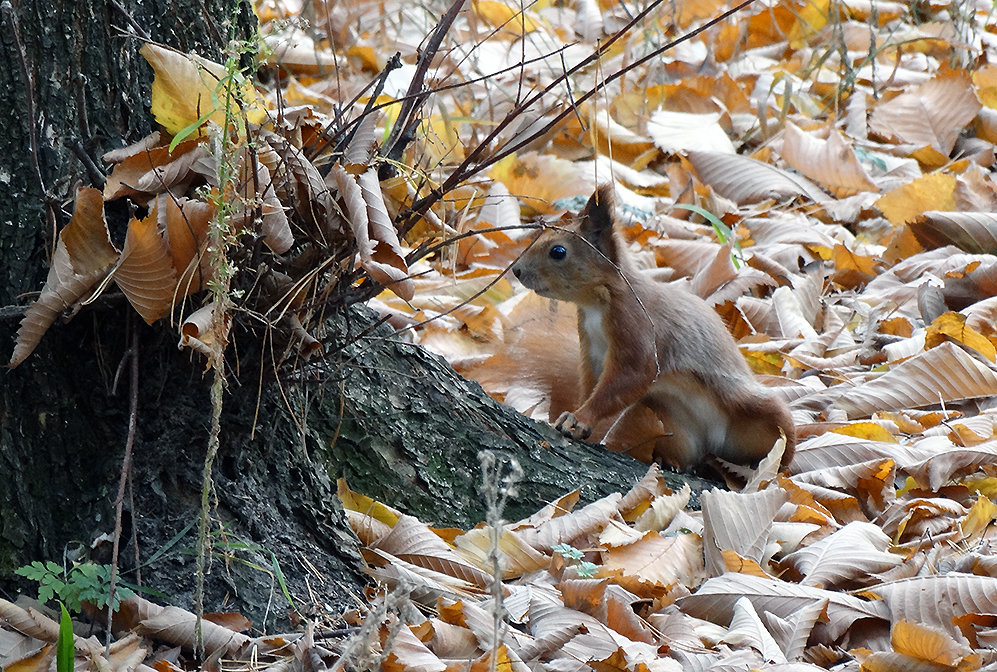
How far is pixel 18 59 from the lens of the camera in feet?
5.74

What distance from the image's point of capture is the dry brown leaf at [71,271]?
67.0 inches

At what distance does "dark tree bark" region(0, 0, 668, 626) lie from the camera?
1.79m

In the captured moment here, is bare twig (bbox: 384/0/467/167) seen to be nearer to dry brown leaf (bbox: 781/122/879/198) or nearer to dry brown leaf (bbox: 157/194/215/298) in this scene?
dry brown leaf (bbox: 157/194/215/298)

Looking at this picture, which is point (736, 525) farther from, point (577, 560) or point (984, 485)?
point (984, 485)

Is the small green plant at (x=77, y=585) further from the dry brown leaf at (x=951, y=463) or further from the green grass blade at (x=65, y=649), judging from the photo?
the dry brown leaf at (x=951, y=463)

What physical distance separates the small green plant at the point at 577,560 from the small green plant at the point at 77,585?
30.8 inches

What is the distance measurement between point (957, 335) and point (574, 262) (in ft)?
3.70

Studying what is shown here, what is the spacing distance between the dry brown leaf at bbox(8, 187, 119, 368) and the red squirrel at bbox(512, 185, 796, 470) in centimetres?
158

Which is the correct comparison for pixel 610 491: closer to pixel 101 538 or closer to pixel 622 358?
pixel 622 358

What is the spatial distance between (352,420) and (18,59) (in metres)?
0.95

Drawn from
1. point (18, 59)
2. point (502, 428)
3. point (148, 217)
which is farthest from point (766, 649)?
point (18, 59)

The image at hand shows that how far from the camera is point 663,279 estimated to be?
403 cm

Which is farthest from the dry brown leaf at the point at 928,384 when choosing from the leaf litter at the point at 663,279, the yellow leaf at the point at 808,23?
the yellow leaf at the point at 808,23

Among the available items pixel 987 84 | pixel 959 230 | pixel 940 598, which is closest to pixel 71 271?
pixel 940 598
